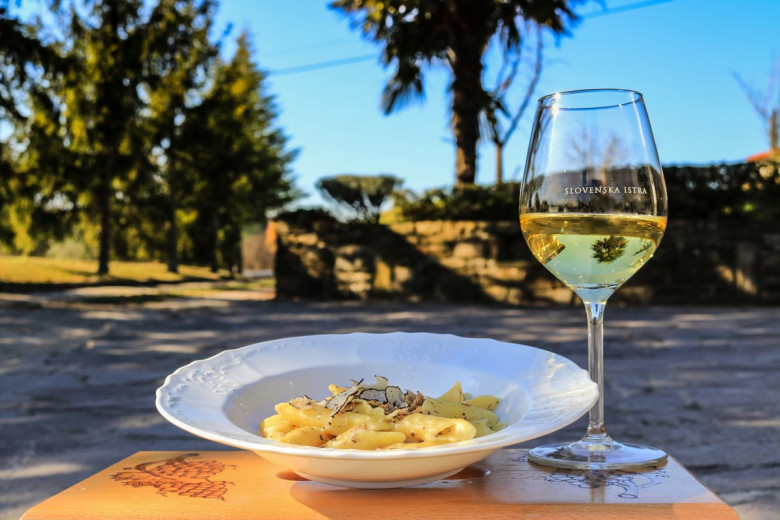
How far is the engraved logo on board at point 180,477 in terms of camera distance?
899mm

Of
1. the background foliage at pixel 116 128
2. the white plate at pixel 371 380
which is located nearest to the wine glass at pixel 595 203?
the white plate at pixel 371 380

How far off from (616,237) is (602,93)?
20cm

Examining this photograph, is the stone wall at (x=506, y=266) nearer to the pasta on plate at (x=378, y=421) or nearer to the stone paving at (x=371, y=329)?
the stone paving at (x=371, y=329)

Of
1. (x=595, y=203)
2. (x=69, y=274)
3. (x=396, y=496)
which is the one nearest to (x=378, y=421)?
(x=396, y=496)

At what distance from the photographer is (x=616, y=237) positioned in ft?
3.07

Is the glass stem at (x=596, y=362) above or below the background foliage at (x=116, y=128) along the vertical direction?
below

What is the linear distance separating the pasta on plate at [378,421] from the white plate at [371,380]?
0.10 ft

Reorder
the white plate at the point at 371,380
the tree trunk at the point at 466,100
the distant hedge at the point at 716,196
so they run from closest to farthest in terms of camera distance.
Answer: the white plate at the point at 371,380, the distant hedge at the point at 716,196, the tree trunk at the point at 466,100

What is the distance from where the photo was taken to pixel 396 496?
2.83ft

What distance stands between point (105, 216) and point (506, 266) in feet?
40.3

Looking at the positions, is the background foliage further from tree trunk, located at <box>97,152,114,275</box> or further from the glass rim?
the glass rim

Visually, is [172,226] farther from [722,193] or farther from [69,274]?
[722,193]

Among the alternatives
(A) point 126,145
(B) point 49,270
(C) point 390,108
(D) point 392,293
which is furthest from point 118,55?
(D) point 392,293

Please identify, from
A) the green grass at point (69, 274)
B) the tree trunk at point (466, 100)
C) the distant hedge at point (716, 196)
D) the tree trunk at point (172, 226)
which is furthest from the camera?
the tree trunk at point (172, 226)
